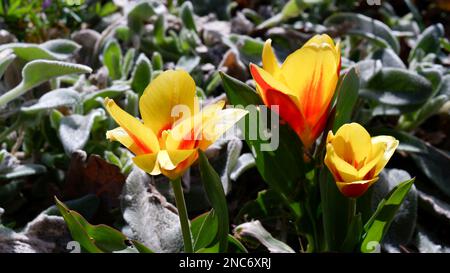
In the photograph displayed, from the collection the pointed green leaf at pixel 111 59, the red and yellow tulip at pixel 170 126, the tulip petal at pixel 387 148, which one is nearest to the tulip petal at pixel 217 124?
the red and yellow tulip at pixel 170 126

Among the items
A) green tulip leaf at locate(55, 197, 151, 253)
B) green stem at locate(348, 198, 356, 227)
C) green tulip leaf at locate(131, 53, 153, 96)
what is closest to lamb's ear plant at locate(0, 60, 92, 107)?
green tulip leaf at locate(131, 53, 153, 96)

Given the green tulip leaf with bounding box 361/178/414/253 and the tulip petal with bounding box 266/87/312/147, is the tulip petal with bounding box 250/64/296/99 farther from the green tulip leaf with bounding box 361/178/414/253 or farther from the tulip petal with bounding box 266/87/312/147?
the green tulip leaf with bounding box 361/178/414/253

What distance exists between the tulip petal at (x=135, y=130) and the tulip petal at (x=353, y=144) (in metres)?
0.26

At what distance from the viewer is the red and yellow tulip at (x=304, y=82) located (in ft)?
3.22

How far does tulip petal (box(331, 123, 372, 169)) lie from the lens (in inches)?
36.6

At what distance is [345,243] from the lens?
3.39 ft

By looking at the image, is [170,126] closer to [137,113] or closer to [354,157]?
[354,157]

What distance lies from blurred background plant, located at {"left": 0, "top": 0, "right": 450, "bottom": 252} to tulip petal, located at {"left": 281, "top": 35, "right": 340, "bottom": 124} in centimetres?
15

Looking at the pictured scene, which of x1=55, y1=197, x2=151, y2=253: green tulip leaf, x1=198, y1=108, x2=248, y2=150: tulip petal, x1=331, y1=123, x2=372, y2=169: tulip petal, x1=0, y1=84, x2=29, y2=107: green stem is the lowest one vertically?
x1=55, y1=197, x2=151, y2=253: green tulip leaf

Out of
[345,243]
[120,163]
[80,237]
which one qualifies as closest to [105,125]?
[120,163]

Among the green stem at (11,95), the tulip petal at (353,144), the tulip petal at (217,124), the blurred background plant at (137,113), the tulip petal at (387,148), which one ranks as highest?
the tulip petal at (217,124)

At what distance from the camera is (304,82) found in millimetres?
1000

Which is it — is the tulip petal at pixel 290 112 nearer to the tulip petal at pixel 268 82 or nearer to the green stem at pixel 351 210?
the tulip petal at pixel 268 82

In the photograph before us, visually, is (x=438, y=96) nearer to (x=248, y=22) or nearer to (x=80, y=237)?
(x=248, y=22)
